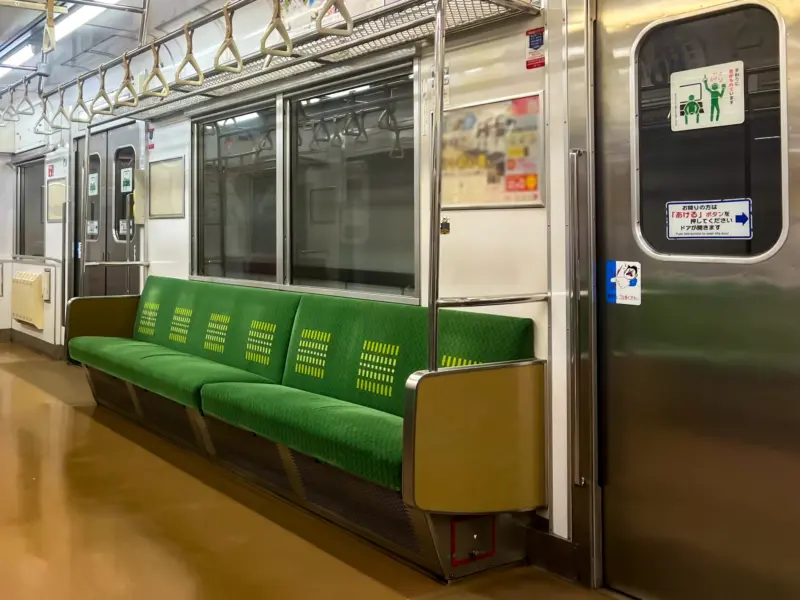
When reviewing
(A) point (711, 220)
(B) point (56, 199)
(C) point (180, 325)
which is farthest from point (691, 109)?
(B) point (56, 199)

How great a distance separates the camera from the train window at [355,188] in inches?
168

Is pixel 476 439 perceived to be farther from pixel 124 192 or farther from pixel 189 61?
pixel 124 192

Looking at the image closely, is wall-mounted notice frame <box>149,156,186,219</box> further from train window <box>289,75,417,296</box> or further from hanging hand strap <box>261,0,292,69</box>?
hanging hand strap <box>261,0,292,69</box>

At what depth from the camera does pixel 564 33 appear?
3084mm

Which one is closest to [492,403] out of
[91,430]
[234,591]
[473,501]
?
[473,501]

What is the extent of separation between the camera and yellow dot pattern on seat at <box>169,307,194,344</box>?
5.54 m

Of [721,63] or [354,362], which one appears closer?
[721,63]

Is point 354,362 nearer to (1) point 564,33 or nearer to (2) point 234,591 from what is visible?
(2) point 234,591

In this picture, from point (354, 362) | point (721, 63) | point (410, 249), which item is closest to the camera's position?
point (721, 63)

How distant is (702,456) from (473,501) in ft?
2.68

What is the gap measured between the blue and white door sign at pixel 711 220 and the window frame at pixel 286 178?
4.58 ft

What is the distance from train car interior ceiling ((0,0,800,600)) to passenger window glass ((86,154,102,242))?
10.4 ft

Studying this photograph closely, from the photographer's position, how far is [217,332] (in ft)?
17.0

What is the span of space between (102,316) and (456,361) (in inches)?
148
